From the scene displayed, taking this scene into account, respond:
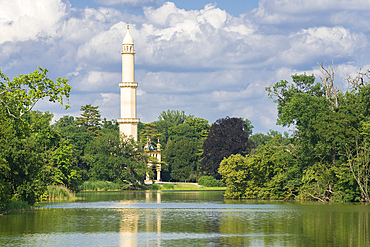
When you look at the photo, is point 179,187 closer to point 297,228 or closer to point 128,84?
point 128,84

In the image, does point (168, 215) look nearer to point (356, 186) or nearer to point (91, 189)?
point (356, 186)

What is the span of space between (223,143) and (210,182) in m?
10.6

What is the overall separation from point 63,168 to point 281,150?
25.2m

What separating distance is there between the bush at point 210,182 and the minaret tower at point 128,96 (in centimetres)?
1685

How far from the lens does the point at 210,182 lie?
110m

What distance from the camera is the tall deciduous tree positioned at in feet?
370

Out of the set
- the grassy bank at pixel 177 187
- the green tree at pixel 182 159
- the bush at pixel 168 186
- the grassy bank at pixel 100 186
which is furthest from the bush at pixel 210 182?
the grassy bank at pixel 100 186

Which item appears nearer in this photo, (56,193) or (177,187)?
(56,193)

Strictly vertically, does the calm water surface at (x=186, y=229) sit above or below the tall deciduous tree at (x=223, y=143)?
below

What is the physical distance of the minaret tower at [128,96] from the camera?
351 feet

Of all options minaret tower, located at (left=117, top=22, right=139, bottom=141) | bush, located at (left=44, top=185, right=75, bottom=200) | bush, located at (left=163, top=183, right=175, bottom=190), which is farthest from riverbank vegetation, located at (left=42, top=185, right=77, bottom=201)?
minaret tower, located at (left=117, top=22, right=139, bottom=141)

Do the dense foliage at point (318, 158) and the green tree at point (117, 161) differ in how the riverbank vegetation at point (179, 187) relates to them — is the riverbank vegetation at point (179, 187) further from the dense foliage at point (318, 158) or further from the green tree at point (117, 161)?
the dense foliage at point (318, 158)

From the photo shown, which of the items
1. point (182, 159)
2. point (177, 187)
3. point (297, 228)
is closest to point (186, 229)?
point (297, 228)

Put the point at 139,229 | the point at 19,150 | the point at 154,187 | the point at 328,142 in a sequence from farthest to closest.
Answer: the point at 154,187 → the point at 328,142 → the point at 19,150 → the point at 139,229
